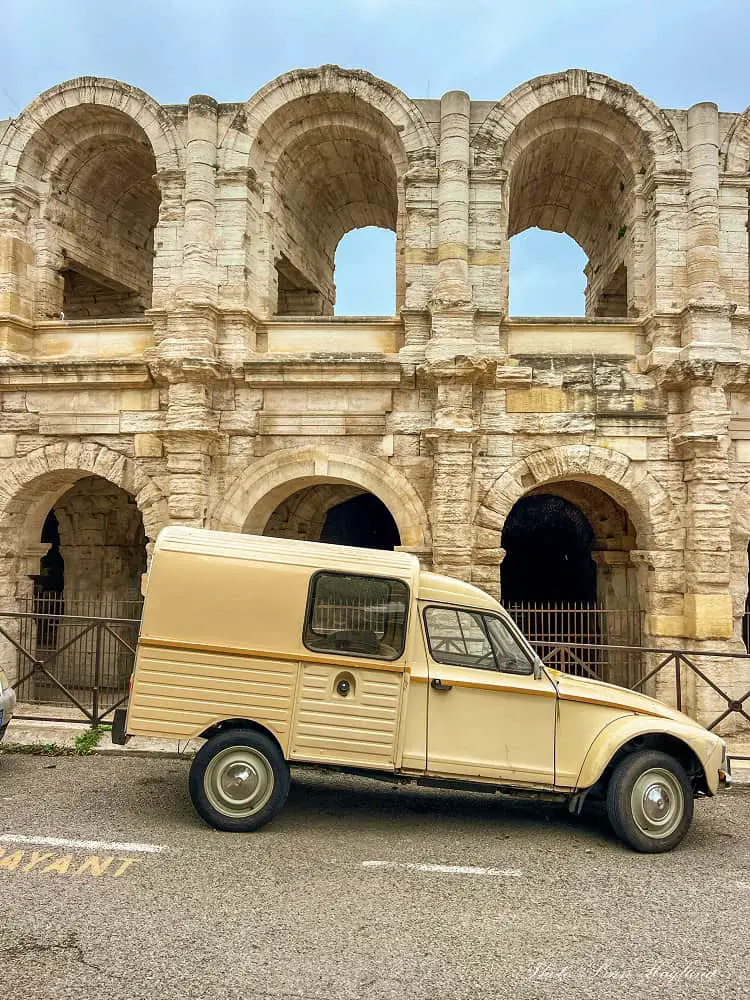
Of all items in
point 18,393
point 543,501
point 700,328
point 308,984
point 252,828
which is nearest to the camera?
point 308,984

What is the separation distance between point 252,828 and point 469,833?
168 cm

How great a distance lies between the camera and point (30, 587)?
423 inches

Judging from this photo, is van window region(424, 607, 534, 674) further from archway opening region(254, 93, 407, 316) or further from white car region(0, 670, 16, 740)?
archway opening region(254, 93, 407, 316)

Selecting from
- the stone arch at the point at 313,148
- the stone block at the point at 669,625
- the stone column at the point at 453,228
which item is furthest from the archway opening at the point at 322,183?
the stone block at the point at 669,625

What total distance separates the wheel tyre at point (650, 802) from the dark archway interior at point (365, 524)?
34.7 feet

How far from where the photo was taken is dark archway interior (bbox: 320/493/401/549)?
15.7 meters

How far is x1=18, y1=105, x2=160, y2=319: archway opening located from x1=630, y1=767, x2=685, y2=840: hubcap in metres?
10.3

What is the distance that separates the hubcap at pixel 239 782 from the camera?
525 centimetres

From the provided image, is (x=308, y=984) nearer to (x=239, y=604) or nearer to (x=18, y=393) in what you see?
(x=239, y=604)

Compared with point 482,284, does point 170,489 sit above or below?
below

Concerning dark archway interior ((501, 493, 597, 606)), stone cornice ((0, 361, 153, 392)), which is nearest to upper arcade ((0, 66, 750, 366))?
stone cornice ((0, 361, 153, 392))

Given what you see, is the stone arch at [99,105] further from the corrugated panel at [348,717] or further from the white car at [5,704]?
the corrugated panel at [348,717]

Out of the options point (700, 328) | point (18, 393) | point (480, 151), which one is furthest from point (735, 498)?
point (18, 393)

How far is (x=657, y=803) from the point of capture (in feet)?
17.2
